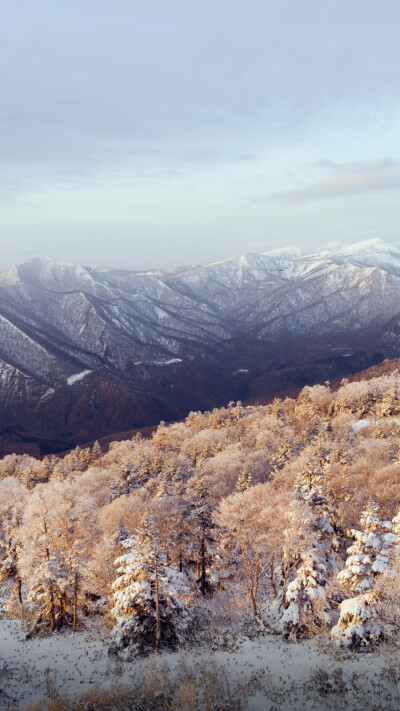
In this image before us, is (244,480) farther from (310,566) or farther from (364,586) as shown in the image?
(364,586)

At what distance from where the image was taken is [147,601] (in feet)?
109

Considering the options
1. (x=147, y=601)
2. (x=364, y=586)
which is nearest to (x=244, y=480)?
(x=147, y=601)

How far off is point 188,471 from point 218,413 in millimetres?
65675

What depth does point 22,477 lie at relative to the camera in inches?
4259

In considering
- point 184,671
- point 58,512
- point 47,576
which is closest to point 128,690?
point 184,671

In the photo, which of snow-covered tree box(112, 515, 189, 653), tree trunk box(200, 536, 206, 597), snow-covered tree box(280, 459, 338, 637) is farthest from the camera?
tree trunk box(200, 536, 206, 597)

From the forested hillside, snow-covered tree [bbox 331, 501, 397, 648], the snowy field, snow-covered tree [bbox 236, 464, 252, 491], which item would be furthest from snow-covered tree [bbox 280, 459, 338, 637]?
snow-covered tree [bbox 236, 464, 252, 491]

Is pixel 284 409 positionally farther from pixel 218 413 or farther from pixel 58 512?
pixel 58 512

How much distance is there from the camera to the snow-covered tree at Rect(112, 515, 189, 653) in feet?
109

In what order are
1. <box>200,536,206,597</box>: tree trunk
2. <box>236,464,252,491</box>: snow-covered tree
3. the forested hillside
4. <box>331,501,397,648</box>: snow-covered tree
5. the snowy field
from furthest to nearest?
<box>236,464,252,491</box>: snow-covered tree < <box>200,536,206,597</box>: tree trunk < the forested hillside < <box>331,501,397,648</box>: snow-covered tree < the snowy field

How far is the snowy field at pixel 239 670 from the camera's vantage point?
23609 millimetres

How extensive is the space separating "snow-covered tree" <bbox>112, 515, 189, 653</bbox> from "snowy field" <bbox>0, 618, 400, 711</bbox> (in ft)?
4.92

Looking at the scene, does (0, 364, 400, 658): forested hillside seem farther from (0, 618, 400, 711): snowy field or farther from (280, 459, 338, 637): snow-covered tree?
(0, 618, 400, 711): snowy field

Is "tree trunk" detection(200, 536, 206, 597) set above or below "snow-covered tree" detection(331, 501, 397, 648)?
below
